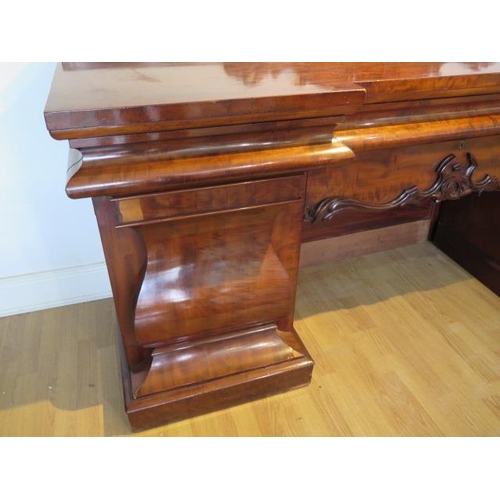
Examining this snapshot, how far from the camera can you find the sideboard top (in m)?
0.62

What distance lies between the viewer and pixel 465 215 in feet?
4.92

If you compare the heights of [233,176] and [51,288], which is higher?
[233,176]

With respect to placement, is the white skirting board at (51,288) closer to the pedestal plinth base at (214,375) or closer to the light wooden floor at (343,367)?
the light wooden floor at (343,367)

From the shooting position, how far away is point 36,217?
3.79 ft

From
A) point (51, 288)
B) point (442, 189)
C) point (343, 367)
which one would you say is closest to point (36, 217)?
point (51, 288)

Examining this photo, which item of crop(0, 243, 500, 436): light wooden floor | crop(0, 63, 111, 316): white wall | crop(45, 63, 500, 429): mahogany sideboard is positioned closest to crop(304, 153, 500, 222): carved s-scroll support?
crop(45, 63, 500, 429): mahogany sideboard

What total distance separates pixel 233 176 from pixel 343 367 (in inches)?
26.8

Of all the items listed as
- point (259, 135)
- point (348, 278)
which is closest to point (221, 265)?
point (259, 135)

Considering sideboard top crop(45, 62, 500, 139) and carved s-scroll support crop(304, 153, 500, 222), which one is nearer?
sideboard top crop(45, 62, 500, 139)

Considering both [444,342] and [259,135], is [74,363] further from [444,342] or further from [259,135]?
[444,342]

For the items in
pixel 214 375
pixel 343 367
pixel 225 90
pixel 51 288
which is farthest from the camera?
pixel 51 288

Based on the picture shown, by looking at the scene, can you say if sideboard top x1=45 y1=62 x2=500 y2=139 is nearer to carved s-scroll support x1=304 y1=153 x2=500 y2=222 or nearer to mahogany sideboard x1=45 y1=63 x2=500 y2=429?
mahogany sideboard x1=45 y1=63 x2=500 y2=429

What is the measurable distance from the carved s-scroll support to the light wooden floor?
17.9 inches

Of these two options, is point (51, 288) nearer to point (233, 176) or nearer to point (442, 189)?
point (233, 176)
